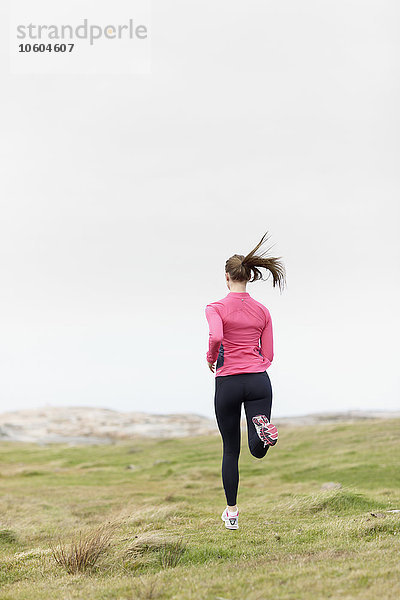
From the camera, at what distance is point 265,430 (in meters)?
9.19

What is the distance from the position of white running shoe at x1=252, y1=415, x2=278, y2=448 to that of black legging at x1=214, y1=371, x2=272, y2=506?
77 mm

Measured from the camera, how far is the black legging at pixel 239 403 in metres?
9.41

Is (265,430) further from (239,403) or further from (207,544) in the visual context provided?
(207,544)

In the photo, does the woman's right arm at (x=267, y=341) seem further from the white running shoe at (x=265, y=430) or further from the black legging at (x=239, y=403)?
the white running shoe at (x=265, y=430)

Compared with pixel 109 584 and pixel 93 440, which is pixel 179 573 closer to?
pixel 109 584

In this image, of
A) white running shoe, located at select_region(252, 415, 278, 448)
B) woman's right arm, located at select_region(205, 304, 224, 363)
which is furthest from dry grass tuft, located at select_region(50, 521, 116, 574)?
woman's right arm, located at select_region(205, 304, 224, 363)

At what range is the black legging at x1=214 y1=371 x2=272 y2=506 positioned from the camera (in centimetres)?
941

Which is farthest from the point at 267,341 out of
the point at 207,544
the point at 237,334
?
the point at 207,544

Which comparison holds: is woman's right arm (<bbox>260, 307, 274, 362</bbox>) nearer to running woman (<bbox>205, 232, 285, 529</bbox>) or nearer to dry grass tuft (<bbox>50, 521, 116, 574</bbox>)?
running woman (<bbox>205, 232, 285, 529</bbox>)

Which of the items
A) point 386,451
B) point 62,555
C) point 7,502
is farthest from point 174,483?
point 62,555

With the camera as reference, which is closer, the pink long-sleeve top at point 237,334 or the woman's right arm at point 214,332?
the woman's right arm at point 214,332

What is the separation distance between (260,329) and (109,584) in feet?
14.2

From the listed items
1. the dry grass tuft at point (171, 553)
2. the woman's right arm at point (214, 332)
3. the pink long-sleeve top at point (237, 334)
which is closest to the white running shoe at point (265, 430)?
the pink long-sleeve top at point (237, 334)

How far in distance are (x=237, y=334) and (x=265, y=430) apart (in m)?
1.54
